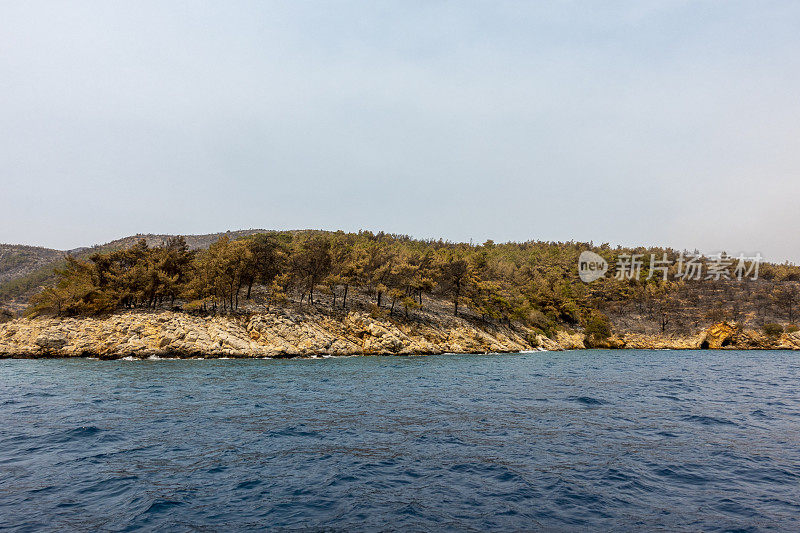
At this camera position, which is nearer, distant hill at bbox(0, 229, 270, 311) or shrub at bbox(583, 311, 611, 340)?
shrub at bbox(583, 311, 611, 340)

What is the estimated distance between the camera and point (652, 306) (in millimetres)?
117625

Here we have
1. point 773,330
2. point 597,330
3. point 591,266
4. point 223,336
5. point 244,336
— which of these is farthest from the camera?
point 591,266

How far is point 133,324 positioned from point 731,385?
2575 inches

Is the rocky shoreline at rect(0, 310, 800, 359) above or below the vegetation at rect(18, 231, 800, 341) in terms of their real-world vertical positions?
below

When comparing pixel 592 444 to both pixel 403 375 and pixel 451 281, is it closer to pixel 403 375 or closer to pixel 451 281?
pixel 403 375

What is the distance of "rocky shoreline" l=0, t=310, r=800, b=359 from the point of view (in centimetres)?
5106

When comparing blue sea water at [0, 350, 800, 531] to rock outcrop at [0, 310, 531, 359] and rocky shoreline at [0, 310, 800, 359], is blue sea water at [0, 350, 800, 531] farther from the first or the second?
rocky shoreline at [0, 310, 800, 359]

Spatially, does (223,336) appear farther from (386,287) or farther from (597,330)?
(597,330)

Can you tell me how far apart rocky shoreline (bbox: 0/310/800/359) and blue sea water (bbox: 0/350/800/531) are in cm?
2647

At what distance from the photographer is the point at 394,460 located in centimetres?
1345

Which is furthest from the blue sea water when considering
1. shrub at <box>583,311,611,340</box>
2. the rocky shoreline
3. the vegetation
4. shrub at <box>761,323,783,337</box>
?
shrub at <box>761,323,783,337</box>

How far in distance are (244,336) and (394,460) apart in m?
49.1

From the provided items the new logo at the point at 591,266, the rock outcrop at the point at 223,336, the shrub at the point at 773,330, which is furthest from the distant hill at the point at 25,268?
the shrub at the point at 773,330

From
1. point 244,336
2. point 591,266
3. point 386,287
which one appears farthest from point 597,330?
point 244,336
